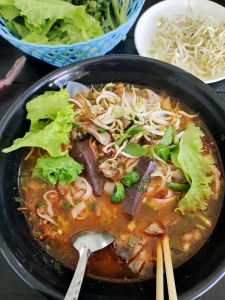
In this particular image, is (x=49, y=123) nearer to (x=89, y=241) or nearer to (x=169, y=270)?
(x=89, y=241)

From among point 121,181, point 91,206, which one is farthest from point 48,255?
point 121,181

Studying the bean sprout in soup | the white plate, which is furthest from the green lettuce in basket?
the bean sprout in soup

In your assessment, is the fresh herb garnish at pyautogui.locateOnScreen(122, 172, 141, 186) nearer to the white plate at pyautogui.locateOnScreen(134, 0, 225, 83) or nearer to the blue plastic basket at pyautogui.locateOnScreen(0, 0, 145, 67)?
the blue plastic basket at pyautogui.locateOnScreen(0, 0, 145, 67)

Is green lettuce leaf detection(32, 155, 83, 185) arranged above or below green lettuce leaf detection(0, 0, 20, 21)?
below

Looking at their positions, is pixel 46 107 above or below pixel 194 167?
above

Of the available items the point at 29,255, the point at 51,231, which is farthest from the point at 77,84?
the point at 29,255

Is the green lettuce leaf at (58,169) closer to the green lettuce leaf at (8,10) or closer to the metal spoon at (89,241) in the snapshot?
the metal spoon at (89,241)
